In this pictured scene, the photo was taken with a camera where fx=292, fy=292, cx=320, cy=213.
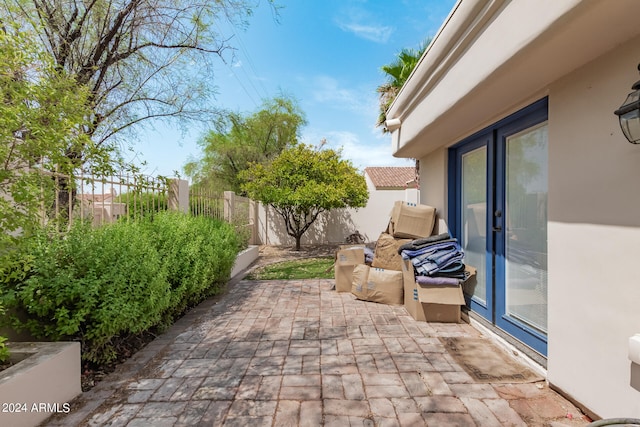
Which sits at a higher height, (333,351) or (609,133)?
(609,133)

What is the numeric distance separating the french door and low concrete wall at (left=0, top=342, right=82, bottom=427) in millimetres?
3967

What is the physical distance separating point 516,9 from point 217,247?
4.63 m

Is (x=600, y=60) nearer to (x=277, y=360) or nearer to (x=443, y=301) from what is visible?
(x=443, y=301)

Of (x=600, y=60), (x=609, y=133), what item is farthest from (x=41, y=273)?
(x=600, y=60)

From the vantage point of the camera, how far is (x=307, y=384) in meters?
2.45

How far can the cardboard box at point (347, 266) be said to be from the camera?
5.36 metres

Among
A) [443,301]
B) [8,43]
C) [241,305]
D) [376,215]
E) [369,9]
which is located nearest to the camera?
[8,43]

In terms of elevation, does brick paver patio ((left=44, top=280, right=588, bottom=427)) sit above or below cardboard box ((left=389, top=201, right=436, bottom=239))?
below

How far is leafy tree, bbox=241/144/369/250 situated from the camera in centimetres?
912

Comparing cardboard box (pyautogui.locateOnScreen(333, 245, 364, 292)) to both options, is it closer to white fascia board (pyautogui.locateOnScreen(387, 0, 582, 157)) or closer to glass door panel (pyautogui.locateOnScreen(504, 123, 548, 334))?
white fascia board (pyautogui.locateOnScreen(387, 0, 582, 157))

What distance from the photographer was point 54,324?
2.42 meters

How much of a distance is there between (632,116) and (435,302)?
2.74 meters

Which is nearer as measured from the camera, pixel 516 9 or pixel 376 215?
pixel 516 9

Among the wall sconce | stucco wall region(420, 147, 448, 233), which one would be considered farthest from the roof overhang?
stucco wall region(420, 147, 448, 233)
